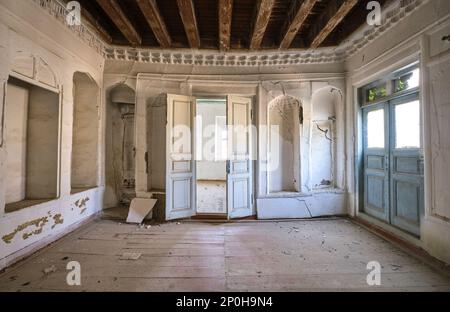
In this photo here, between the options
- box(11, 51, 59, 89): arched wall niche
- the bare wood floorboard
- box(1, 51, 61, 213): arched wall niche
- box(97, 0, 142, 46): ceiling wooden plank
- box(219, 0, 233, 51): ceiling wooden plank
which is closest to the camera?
the bare wood floorboard

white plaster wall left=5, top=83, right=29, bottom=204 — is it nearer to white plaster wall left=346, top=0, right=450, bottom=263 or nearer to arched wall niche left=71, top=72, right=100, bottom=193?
arched wall niche left=71, top=72, right=100, bottom=193

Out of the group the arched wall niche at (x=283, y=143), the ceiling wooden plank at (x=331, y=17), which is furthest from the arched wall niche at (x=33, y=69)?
the ceiling wooden plank at (x=331, y=17)

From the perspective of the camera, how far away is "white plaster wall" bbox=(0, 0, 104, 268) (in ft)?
8.68

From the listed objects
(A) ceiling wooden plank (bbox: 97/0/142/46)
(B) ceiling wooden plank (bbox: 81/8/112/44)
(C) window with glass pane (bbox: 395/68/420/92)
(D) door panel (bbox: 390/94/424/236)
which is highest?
(B) ceiling wooden plank (bbox: 81/8/112/44)

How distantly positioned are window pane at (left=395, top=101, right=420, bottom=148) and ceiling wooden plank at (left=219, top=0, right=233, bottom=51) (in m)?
2.86

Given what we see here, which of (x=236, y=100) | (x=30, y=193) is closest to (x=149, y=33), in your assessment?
(x=236, y=100)

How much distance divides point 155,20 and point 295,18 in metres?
2.05

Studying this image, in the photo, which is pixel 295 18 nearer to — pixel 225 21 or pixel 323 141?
pixel 225 21

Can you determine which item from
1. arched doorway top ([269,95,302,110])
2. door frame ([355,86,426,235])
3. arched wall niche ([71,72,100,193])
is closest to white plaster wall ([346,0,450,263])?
door frame ([355,86,426,235])

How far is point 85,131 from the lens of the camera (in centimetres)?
461

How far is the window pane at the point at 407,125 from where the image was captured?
3.28 metres

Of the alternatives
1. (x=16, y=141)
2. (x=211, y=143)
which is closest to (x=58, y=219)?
(x=16, y=141)

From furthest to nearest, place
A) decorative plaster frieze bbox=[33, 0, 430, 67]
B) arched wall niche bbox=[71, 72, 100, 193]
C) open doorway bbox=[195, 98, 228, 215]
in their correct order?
open doorway bbox=[195, 98, 228, 215], arched wall niche bbox=[71, 72, 100, 193], decorative plaster frieze bbox=[33, 0, 430, 67]

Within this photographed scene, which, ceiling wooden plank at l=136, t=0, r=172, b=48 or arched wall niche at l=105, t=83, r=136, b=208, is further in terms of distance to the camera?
arched wall niche at l=105, t=83, r=136, b=208
